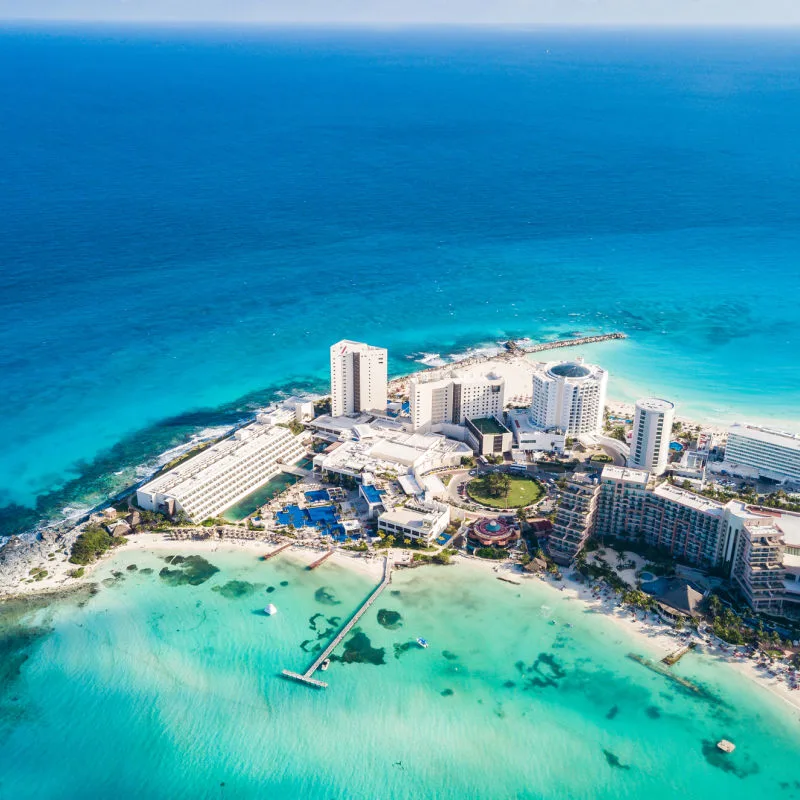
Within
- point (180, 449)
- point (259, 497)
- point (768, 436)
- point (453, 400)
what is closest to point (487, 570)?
point (259, 497)

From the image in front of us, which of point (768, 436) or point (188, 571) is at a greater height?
point (768, 436)

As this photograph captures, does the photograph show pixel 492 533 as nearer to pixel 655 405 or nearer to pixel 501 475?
pixel 501 475

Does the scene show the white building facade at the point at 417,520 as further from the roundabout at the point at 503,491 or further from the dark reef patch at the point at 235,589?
the dark reef patch at the point at 235,589

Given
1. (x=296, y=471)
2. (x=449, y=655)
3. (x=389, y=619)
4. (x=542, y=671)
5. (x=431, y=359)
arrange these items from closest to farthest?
(x=542, y=671) → (x=449, y=655) → (x=389, y=619) → (x=296, y=471) → (x=431, y=359)

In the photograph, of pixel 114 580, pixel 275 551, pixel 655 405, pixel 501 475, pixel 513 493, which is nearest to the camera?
pixel 114 580

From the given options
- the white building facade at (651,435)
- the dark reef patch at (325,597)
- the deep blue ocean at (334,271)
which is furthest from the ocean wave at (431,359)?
the dark reef patch at (325,597)

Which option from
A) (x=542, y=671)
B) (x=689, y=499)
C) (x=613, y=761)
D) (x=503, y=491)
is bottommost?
(x=613, y=761)
